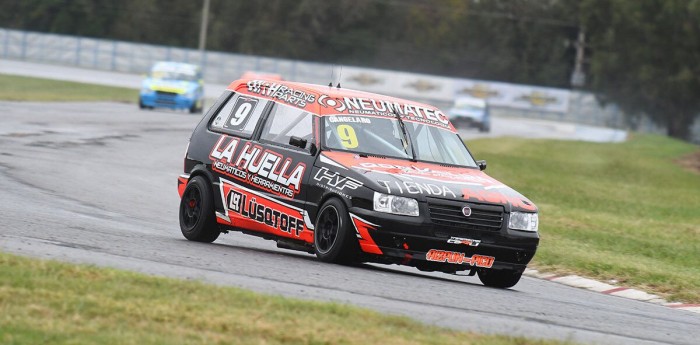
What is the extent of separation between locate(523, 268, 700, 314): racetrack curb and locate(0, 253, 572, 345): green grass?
4.78m

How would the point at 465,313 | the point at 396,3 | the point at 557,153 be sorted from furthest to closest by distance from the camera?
the point at 396,3, the point at 557,153, the point at 465,313

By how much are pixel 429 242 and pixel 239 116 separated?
9.70 feet

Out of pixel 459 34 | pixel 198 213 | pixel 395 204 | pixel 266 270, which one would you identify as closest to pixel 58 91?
pixel 198 213

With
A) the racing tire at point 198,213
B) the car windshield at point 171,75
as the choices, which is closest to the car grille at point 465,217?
the racing tire at point 198,213

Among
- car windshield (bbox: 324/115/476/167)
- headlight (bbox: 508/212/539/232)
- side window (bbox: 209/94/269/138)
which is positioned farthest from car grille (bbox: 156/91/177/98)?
headlight (bbox: 508/212/539/232)

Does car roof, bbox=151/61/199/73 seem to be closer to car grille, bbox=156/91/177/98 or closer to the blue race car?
the blue race car

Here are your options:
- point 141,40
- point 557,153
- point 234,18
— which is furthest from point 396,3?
point 557,153

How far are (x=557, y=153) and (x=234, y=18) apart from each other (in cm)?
5657

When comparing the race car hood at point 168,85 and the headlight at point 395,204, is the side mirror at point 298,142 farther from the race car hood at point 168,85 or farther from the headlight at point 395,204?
the race car hood at point 168,85

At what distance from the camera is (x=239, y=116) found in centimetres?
1264

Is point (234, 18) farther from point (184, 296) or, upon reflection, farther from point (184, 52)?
point (184, 296)

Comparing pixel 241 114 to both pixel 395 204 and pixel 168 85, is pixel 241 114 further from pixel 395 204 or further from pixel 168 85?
pixel 168 85

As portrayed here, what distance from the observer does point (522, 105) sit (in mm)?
81312

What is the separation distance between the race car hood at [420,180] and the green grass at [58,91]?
98.7 ft
